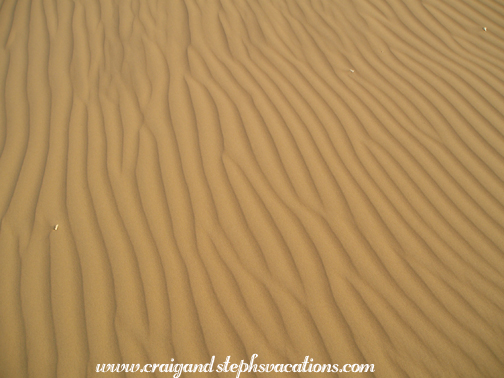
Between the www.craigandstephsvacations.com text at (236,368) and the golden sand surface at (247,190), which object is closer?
the www.craigandstephsvacations.com text at (236,368)

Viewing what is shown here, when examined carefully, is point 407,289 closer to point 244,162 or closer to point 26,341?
point 244,162

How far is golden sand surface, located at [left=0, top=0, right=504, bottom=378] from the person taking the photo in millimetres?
1800

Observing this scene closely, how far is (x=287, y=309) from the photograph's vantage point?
6.14 feet

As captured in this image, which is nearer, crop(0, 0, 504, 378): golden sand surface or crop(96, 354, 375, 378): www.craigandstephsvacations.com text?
crop(96, 354, 375, 378): www.craigandstephsvacations.com text

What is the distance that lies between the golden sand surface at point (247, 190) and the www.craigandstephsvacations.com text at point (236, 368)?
0.03 metres

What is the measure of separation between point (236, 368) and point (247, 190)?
1.04 meters

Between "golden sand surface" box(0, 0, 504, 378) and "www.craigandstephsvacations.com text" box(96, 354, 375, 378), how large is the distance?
0.09 feet

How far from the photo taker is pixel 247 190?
2322mm

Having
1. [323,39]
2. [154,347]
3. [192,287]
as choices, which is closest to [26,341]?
[154,347]

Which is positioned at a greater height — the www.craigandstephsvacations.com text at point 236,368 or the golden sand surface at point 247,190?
the golden sand surface at point 247,190

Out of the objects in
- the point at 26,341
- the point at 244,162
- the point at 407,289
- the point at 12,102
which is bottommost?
the point at 26,341

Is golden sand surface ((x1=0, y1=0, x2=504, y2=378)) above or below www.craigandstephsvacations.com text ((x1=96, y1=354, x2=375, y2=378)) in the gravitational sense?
above

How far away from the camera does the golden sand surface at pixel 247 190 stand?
1800mm

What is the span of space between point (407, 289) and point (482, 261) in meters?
0.51
